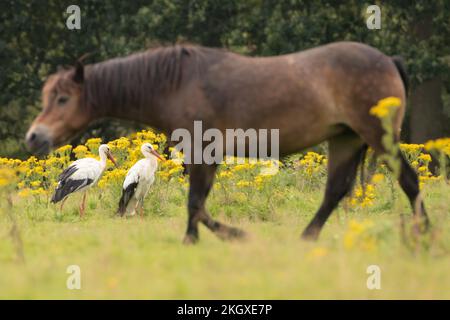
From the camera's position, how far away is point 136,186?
1085cm

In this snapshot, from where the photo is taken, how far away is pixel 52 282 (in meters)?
5.89

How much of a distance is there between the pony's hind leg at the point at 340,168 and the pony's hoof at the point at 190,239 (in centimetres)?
108

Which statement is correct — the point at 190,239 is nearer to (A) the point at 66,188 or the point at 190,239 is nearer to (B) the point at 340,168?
(B) the point at 340,168

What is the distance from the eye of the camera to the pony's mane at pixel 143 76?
7516 millimetres

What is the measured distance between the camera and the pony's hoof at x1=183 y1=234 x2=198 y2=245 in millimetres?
7484

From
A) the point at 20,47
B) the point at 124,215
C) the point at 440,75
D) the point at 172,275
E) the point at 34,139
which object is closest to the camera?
the point at 172,275

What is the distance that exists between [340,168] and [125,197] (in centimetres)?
360

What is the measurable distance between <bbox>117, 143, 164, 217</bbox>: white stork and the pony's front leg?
131 inches

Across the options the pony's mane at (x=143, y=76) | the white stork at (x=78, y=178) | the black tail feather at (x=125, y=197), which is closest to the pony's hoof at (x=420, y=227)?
the pony's mane at (x=143, y=76)

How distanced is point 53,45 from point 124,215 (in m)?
13.9

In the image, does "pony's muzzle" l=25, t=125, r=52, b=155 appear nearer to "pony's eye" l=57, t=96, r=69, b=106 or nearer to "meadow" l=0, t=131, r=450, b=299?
"pony's eye" l=57, t=96, r=69, b=106

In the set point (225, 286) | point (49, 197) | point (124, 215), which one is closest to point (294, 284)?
point (225, 286)

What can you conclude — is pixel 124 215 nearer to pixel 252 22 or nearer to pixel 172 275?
pixel 172 275
